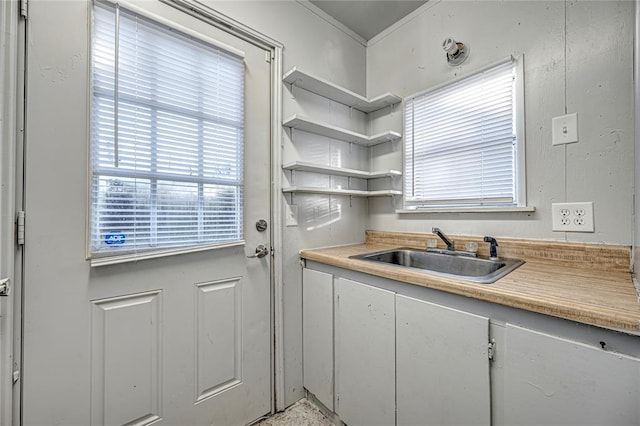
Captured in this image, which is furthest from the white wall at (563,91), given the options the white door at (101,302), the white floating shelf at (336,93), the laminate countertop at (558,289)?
the white door at (101,302)

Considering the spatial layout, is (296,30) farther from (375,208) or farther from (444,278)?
(444,278)

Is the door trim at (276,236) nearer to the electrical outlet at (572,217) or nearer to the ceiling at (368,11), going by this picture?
the ceiling at (368,11)

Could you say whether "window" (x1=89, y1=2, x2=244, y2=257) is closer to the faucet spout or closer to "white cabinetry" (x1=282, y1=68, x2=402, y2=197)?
"white cabinetry" (x1=282, y1=68, x2=402, y2=197)

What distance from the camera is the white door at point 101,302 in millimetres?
975

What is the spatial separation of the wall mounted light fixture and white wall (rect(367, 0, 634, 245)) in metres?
0.04

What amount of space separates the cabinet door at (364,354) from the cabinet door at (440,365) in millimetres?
52

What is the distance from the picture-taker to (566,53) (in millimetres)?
1289

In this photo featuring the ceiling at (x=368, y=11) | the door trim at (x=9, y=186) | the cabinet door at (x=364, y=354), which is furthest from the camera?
the ceiling at (x=368, y=11)

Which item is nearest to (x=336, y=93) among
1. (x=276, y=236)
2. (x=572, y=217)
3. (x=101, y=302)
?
(x=276, y=236)

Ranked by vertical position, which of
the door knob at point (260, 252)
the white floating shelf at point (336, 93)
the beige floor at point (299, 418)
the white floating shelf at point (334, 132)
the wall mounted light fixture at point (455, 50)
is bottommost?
the beige floor at point (299, 418)

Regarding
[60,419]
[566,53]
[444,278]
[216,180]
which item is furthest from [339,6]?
[60,419]

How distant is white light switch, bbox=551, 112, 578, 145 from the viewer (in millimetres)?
1261

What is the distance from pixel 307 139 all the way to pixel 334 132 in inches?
7.6

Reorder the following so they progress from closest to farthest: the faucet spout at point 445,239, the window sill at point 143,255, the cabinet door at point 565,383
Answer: the cabinet door at point 565,383 < the window sill at point 143,255 < the faucet spout at point 445,239
